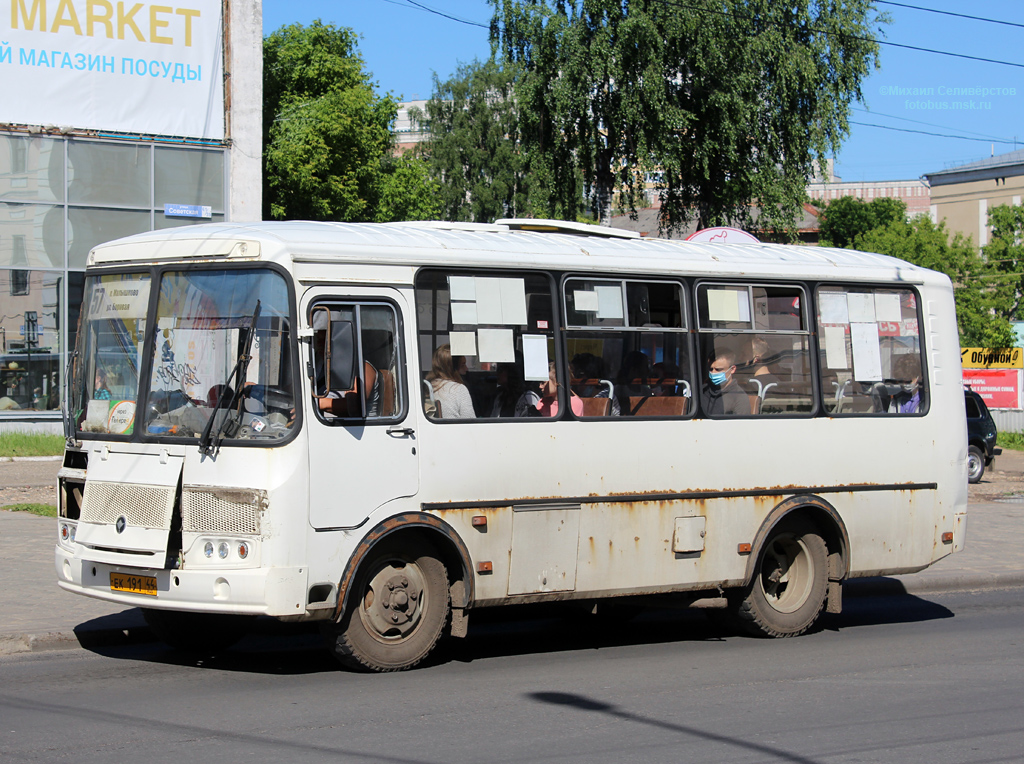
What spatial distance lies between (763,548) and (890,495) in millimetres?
1432

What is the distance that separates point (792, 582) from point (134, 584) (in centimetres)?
521

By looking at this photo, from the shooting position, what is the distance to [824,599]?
1009cm

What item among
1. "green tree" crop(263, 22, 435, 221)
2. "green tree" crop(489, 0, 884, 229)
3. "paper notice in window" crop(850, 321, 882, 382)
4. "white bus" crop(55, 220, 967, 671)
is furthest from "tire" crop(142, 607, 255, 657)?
"green tree" crop(263, 22, 435, 221)

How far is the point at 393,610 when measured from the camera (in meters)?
7.86

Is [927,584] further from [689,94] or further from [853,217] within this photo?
[853,217]

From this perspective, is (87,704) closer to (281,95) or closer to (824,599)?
(824,599)

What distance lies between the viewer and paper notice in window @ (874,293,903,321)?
34.5 ft

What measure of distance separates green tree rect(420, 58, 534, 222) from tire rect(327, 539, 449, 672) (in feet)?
184

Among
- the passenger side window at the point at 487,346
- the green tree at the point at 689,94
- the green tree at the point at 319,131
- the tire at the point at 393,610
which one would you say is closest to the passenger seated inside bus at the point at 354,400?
the passenger side window at the point at 487,346

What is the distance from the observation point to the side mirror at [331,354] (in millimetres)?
7516

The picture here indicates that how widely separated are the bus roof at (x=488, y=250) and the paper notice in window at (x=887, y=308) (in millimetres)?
156

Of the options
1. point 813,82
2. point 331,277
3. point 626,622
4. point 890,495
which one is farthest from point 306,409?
point 813,82

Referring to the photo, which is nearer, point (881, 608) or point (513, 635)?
point (513, 635)

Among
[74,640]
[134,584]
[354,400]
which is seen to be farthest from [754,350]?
[74,640]
